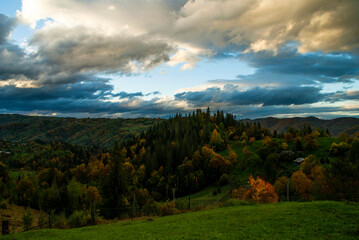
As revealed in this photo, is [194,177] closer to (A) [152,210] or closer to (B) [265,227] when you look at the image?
(A) [152,210]

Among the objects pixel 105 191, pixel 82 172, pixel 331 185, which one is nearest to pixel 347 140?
pixel 331 185

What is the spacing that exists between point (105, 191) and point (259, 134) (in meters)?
159

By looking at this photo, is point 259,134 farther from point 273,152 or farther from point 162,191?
point 162,191

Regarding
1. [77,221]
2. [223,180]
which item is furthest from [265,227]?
[223,180]

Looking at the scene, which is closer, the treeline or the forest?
the forest

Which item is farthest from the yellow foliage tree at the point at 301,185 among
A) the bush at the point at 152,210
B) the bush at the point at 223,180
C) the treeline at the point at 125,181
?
the bush at the point at 152,210

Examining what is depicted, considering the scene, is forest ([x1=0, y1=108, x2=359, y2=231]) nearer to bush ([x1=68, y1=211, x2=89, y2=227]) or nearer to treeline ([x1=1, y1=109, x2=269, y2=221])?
treeline ([x1=1, y1=109, x2=269, y2=221])

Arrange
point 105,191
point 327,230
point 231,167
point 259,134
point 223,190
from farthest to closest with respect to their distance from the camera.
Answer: point 259,134
point 231,167
point 223,190
point 105,191
point 327,230

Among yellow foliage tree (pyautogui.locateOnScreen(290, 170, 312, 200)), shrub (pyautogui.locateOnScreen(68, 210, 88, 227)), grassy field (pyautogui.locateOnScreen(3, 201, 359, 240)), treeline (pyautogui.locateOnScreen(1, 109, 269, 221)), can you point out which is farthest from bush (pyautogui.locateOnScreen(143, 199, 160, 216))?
yellow foliage tree (pyautogui.locateOnScreen(290, 170, 312, 200))

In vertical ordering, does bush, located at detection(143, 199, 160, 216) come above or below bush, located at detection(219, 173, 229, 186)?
above

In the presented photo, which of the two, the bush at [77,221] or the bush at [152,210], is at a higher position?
the bush at [77,221]

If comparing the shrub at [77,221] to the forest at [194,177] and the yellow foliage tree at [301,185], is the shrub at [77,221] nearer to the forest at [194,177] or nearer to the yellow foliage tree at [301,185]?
the forest at [194,177]

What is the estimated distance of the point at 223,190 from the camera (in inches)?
4656

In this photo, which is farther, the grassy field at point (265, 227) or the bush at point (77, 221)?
the bush at point (77, 221)
